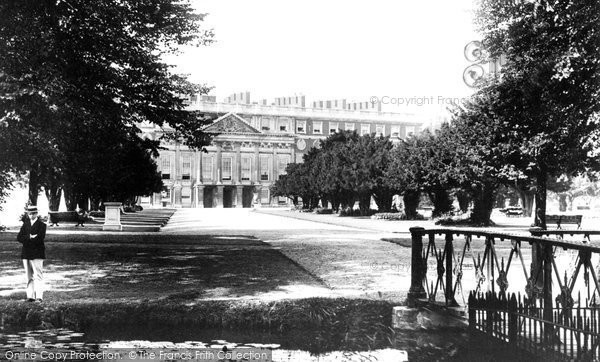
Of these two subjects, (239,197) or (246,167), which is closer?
(239,197)

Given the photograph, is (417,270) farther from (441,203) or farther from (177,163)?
(177,163)

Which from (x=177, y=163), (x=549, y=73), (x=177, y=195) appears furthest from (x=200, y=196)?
(x=549, y=73)

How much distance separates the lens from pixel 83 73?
634 inches

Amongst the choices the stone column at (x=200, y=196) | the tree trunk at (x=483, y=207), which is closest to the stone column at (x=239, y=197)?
the stone column at (x=200, y=196)

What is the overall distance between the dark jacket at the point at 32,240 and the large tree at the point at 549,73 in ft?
32.3

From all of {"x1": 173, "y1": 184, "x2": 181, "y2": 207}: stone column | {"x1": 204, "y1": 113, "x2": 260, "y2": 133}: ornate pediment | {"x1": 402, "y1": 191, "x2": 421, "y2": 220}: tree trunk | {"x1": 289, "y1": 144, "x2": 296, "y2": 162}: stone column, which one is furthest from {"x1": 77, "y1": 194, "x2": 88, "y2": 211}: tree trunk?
{"x1": 289, "y1": 144, "x2": 296, "y2": 162}: stone column

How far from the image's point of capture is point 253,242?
21688 millimetres

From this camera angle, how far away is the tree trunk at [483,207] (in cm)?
3559

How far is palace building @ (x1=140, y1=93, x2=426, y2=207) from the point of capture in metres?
106

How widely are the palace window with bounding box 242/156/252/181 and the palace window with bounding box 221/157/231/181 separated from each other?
237 centimetres

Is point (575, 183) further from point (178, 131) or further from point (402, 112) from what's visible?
point (178, 131)

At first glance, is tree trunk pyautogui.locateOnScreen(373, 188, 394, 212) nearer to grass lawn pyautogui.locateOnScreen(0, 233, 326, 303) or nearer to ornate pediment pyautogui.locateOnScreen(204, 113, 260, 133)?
grass lawn pyautogui.locateOnScreen(0, 233, 326, 303)

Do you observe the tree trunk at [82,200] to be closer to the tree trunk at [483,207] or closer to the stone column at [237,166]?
the tree trunk at [483,207]

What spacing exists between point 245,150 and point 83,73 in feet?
309
